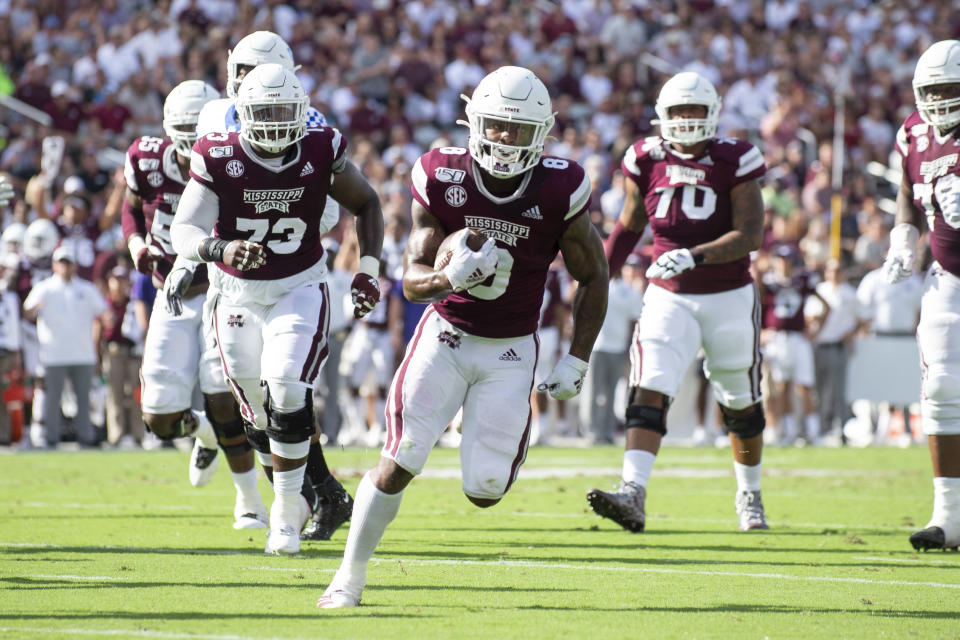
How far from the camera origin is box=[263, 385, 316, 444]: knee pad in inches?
231

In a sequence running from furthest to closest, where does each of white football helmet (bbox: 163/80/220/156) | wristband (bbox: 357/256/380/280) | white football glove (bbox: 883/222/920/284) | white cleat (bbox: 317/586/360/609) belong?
white football helmet (bbox: 163/80/220/156), white football glove (bbox: 883/222/920/284), wristband (bbox: 357/256/380/280), white cleat (bbox: 317/586/360/609)

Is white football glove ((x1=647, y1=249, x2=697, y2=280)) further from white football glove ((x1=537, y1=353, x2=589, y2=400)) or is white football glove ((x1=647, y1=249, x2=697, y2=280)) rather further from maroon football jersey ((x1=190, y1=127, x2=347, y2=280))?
white football glove ((x1=537, y1=353, x2=589, y2=400))

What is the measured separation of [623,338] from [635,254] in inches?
37.5

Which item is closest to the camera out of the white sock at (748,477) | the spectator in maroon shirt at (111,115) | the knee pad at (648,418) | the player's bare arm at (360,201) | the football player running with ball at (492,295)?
the football player running with ball at (492,295)

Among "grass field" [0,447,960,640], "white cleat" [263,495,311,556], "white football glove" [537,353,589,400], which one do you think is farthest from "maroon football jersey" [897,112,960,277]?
"white cleat" [263,495,311,556]

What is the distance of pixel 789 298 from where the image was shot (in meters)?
14.5

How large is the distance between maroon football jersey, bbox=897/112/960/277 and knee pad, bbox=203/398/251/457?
3.39m

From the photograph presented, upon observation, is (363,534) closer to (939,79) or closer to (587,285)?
(587,285)

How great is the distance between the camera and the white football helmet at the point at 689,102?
720 cm

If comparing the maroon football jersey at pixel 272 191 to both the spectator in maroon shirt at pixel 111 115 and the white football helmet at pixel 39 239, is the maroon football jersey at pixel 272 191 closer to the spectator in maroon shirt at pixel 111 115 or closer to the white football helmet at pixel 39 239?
the white football helmet at pixel 39 239

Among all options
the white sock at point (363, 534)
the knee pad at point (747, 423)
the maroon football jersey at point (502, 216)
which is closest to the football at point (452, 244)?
the maroon football jersey at point (502, 216)

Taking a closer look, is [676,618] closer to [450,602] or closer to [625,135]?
[450,602]

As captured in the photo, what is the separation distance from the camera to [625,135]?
17203mm

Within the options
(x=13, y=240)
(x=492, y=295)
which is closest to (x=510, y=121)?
(x=492, y=295)
